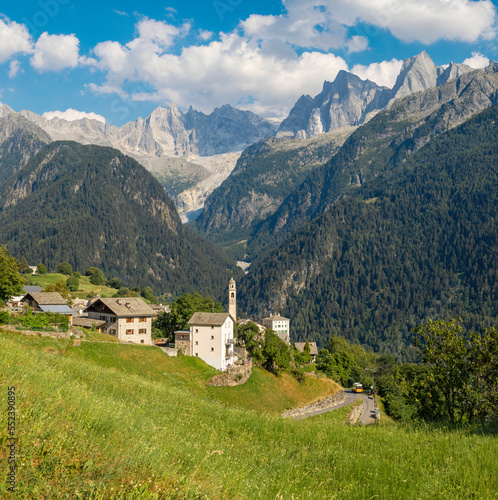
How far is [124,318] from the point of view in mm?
79375

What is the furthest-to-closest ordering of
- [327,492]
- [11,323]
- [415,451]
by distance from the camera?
1. [11,323]
2. [415,451]
3. [327,492]

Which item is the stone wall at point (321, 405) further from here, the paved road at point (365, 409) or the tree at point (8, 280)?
the tree at point (8, 280)

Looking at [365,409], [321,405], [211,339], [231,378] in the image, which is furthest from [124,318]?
[365,409]

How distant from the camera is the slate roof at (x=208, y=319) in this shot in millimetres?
80812

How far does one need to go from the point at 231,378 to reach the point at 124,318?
82.0 feet

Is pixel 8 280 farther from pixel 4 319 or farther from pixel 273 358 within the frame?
pixel 273 358

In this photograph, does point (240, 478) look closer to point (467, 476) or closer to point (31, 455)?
point (31, 455)

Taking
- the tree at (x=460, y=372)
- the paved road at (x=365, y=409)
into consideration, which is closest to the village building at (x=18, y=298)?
the paved road at (x=365, y=409)

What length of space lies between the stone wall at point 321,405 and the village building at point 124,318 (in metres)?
29.3

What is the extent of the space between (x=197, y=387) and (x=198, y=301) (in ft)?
155

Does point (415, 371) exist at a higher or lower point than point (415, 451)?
lower

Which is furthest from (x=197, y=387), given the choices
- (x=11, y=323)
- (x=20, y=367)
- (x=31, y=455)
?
(x=31, y=455)

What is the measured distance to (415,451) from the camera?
17.7m

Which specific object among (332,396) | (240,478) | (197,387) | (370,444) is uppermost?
(240,478)
